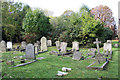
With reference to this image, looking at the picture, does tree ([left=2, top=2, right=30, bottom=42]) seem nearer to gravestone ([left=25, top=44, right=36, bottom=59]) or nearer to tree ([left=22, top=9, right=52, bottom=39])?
tree ([left=22, top=9, right=52, bottom=39])

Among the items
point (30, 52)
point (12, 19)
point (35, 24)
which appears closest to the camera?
point (30, 52)

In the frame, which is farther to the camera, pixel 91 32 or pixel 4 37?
pixel 4 37

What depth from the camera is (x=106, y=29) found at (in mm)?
23125

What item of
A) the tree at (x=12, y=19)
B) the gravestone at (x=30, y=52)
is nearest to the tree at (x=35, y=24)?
the tree at (x=12, y=19)

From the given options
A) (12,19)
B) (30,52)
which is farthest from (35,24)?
(30,52)

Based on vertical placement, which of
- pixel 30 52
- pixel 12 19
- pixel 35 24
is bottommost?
pixel 30 52

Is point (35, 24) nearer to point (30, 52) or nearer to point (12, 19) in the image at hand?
point (12, 19)

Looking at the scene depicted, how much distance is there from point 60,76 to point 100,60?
407cm

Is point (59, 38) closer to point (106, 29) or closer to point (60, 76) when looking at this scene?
point (106, 29)

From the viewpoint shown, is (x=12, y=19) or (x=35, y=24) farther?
(x=12, y=19)

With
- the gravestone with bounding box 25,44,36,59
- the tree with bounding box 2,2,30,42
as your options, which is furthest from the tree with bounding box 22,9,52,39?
the gravestone with bounding box 25,44,36,59

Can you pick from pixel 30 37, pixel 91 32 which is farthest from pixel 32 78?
pixel 30 37

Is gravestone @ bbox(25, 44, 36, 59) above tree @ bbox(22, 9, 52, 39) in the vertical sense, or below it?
below

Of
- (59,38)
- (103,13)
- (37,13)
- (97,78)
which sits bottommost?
(97,78)
